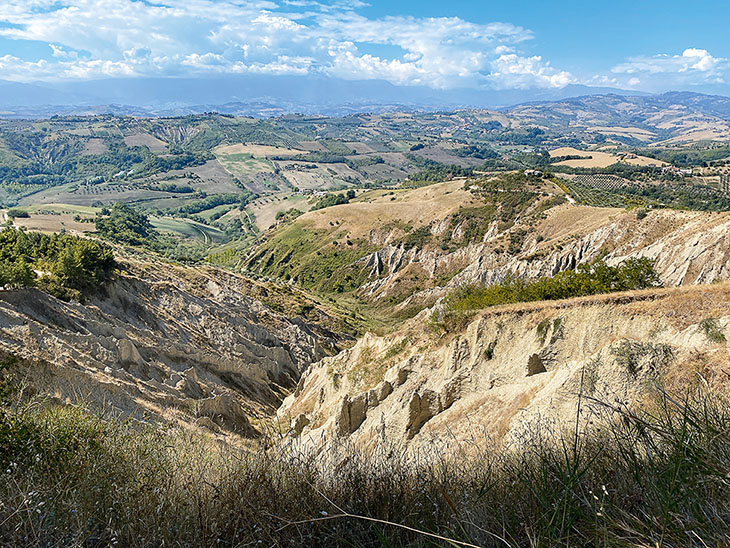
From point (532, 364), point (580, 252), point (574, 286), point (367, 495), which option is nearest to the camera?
point (367, 495)

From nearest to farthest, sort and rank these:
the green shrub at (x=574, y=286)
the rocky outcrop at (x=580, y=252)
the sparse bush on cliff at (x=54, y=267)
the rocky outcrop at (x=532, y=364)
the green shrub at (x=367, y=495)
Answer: the green shrub at (x=367, y=495) < the rocky outcrop at (x=532, y=364) < the sparse bush on cliff at (x=54, y=267) < the green shrub at (x=574, y=286) < the rocky outcrop at (x=580, y=252)

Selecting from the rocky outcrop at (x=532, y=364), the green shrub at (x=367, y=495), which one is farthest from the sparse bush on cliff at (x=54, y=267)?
the green shrub at (x=367, y=495)

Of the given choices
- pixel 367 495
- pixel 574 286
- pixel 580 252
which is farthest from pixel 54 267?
pixel 580 252

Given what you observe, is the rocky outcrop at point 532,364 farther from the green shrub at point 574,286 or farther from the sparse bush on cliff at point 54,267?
the sparse bush on cliff at point 54,267

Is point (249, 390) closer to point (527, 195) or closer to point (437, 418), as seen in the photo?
point (437, 418)

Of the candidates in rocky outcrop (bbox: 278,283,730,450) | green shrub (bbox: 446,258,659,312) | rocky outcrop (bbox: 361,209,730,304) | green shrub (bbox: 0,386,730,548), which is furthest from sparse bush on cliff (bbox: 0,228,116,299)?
rocky outcrop (bbox: 361,209,730,304)

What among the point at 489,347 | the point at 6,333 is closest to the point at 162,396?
the point at 6,333

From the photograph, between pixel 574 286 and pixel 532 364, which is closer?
pixel 532 364

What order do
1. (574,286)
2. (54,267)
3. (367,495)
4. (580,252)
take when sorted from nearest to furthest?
(367,495) → (574,286) → (54,267) → (580,252)

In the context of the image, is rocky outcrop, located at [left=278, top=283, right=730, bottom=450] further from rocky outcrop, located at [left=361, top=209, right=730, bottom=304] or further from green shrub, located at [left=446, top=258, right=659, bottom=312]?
rocky outcrop, located at [left=361, top=209, right=730, bottom=304]

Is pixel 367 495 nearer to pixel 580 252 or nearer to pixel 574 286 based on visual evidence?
pixel 574 286

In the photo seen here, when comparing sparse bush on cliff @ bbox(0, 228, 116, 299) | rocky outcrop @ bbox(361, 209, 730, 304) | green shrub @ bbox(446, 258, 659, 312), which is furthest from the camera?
rocky outcrop @ bbox(361, 209, 730, 304)

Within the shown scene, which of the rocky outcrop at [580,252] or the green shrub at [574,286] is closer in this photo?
the green shrub at [574,286]

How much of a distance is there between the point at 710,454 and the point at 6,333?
26.7 metres
